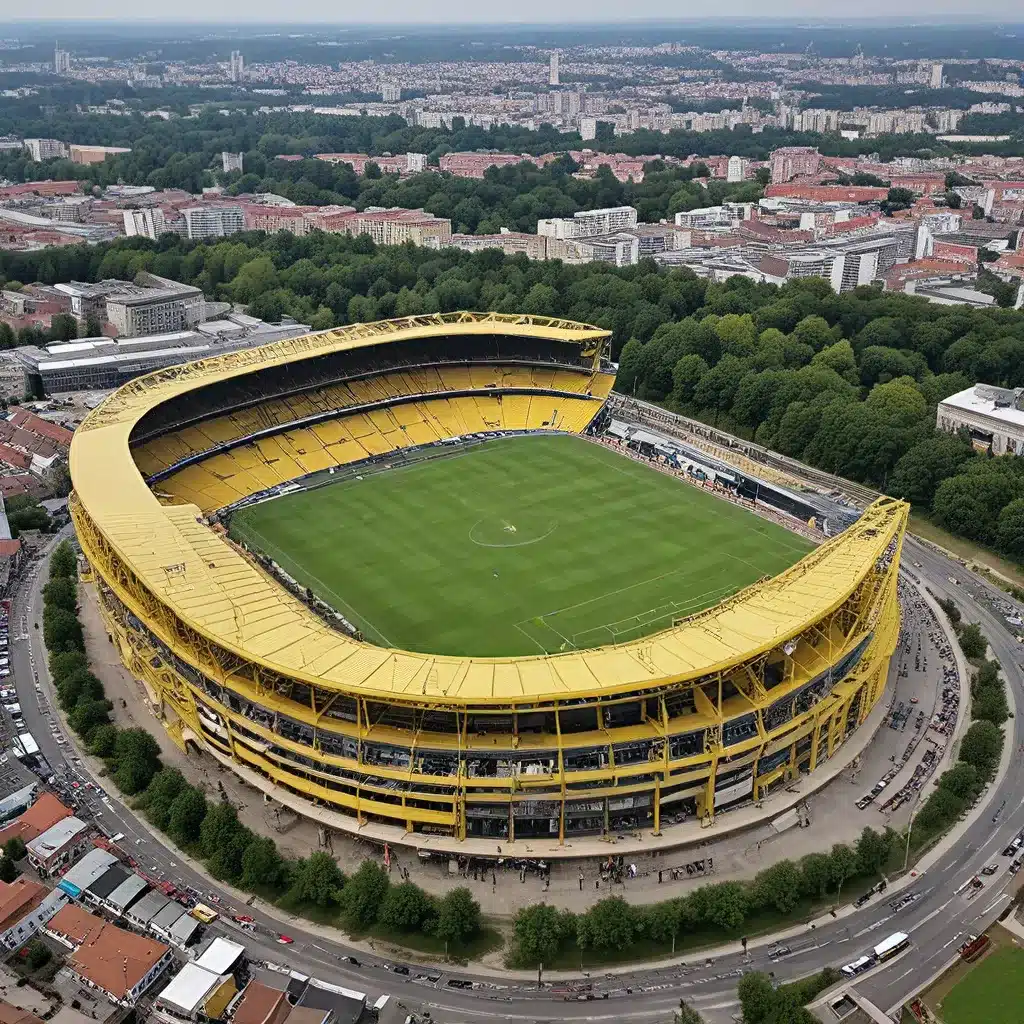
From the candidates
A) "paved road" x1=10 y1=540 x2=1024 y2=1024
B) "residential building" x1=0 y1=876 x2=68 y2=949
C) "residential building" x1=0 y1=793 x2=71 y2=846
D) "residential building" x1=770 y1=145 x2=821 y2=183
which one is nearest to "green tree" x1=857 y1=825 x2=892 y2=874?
"paved road" x1=10 y1=540 x2=1024 y2=1024

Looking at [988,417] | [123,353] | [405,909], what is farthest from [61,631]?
[988,417]

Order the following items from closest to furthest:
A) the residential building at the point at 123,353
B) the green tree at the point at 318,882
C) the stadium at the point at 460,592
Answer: the green tree at the point at 318,882, the stadium at the point at 460,592, the residential building at the point at 123,353

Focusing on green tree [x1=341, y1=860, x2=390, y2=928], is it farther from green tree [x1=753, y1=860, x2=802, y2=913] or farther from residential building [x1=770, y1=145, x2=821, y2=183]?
residential building [x1=770, y1=145, x2=821, y2=183]

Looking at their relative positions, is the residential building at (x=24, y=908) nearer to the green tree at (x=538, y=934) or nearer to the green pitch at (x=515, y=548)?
the green tree at (x=538, y=934)

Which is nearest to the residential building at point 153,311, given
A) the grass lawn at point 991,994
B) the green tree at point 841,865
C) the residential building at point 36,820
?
the residential building at point 36,820

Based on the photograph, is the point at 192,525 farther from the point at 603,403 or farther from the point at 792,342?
the point at 792,342

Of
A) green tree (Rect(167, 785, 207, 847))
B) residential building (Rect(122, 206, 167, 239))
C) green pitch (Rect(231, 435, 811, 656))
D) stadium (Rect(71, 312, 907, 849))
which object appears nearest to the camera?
stadium (Rect(71, 312, 907, 849))

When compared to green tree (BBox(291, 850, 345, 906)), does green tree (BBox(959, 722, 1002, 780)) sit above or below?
below

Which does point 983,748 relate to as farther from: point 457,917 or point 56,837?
point 56,837
